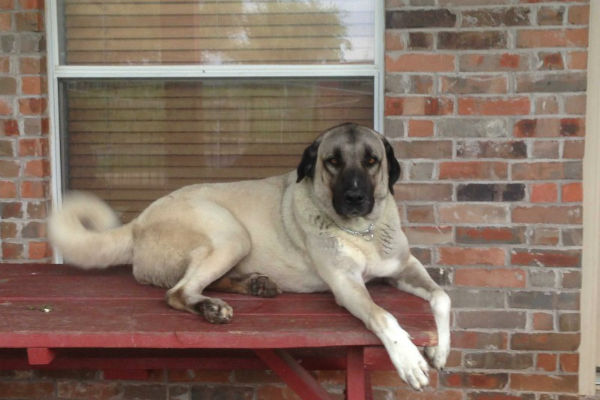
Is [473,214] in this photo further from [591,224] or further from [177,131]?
[177,131]

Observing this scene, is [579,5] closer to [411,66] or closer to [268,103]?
[411,66]

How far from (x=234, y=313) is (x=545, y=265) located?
5.53 ft

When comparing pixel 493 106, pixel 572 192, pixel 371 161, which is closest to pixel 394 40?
pixel 493 106

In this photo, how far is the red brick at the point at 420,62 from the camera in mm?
3141

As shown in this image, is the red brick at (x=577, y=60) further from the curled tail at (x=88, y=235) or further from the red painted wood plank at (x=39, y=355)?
the red painted wood plank at (x=39, y=355)

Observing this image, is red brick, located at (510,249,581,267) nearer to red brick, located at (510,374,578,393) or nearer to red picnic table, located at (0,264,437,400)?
red brick, located at (510,374,578,393)

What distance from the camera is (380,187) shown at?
2.66 m

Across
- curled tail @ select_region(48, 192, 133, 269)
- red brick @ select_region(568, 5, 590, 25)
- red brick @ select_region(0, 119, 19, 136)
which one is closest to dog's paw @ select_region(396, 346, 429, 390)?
curled tail @ select_region(48, 192, 133, 269)

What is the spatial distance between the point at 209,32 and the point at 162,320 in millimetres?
1847

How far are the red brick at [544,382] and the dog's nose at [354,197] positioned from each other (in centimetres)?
146

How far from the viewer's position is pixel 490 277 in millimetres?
3211

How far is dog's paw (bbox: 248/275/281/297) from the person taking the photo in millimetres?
2660

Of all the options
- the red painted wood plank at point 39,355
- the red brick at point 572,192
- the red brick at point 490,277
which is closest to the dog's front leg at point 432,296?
the red brick at point 490,277

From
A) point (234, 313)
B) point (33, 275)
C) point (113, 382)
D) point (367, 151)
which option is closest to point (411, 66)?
point (367, 151)
